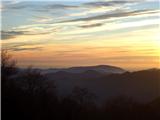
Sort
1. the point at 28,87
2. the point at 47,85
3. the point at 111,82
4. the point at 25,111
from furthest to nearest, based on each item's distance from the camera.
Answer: the point at 111,82 → the point at 47,85 → the point at 28,87 → the point at 25,111

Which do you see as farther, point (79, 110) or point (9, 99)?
point (79, 110)

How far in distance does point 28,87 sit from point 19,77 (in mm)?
582

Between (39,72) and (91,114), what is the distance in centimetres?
321

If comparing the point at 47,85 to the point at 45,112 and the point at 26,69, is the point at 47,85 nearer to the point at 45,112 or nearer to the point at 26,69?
the point at 26,69

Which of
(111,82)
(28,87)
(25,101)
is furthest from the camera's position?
(111,82)

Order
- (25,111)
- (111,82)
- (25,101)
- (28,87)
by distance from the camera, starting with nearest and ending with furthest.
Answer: (25,111) → (25,101) → (28,87) → (111,82)

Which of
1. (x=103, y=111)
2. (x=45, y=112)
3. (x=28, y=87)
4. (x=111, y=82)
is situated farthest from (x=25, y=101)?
(x=111, y=82)

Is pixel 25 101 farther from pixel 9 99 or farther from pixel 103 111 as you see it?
pixel 103 111

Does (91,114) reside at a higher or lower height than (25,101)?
lower

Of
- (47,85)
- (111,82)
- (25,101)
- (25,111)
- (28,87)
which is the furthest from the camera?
(111,82)

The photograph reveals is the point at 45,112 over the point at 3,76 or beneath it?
beneath

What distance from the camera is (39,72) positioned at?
2097 cm

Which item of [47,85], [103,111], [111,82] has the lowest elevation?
[111,82]

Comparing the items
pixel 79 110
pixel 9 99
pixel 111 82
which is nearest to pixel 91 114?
pixel 79 110
